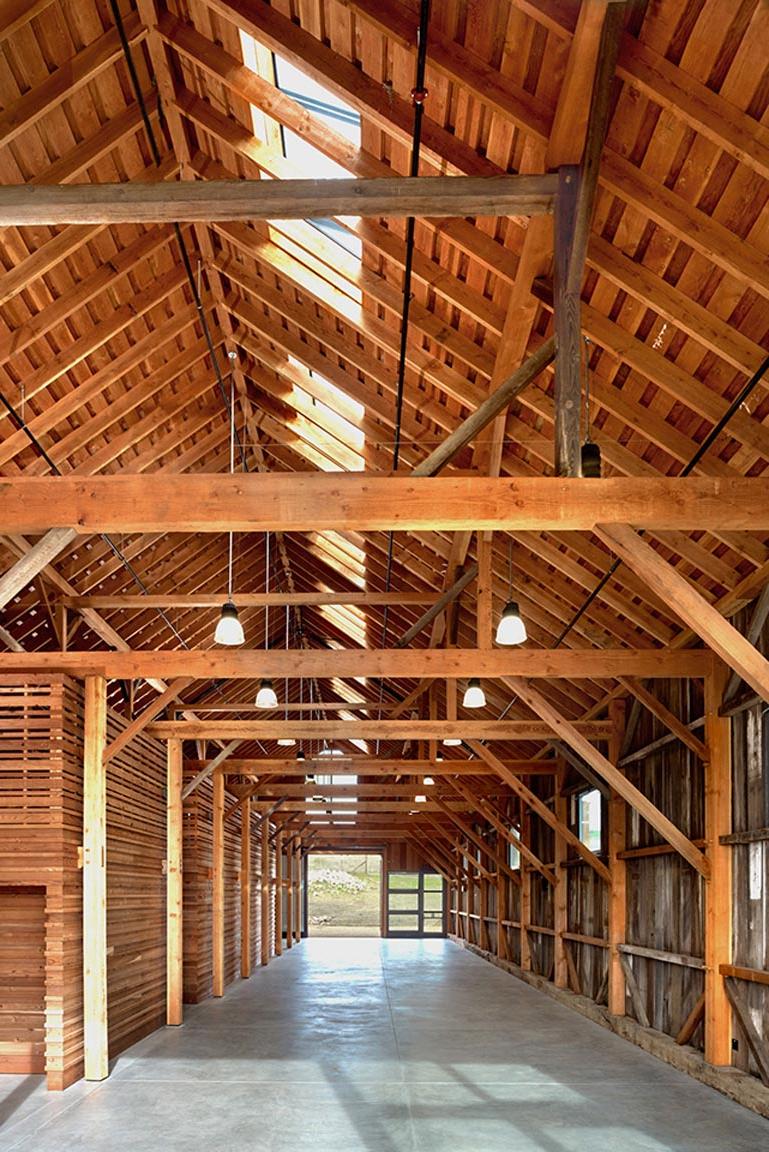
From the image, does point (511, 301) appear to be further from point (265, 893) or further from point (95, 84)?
point (265, 893)

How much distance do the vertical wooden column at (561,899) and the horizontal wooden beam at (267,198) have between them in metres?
12.5

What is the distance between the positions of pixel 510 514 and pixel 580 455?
642mm

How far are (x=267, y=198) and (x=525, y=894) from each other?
1648cm

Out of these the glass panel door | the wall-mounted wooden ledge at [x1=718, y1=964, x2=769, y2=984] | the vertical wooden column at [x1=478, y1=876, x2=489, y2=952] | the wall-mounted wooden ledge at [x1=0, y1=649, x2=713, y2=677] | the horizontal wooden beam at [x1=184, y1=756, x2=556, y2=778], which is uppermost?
the wall-mounted wooden ledge at [x1=0, y1=649, x2=713, y2=677]

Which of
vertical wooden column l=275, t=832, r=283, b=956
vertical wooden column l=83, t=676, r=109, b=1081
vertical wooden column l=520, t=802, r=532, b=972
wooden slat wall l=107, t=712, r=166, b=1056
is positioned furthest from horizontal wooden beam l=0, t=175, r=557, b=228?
vertical wooden column l=275, t=832, r=283, b=956

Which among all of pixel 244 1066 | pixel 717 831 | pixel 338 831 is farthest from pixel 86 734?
pixel 338 831

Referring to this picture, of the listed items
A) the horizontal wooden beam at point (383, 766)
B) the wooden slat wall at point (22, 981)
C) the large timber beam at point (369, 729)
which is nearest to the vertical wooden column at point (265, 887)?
the horizontal wooden beam at point (383, 766)

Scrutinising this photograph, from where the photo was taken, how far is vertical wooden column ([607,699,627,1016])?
43.0 ft

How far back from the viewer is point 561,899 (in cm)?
1692

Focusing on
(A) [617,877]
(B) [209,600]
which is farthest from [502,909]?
(B) [209,600]

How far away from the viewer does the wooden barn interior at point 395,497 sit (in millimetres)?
5922

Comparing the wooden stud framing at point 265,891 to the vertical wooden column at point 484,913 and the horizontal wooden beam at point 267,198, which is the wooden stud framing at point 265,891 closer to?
the vertical wooden column at point 484,913

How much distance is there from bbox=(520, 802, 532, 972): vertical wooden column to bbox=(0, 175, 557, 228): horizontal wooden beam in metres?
15.8

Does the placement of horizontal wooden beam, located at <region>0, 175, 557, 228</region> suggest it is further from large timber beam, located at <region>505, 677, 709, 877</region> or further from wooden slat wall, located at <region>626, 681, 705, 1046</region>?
wooden slat wall, located at <region>626, 681, 705, 1046</region>
